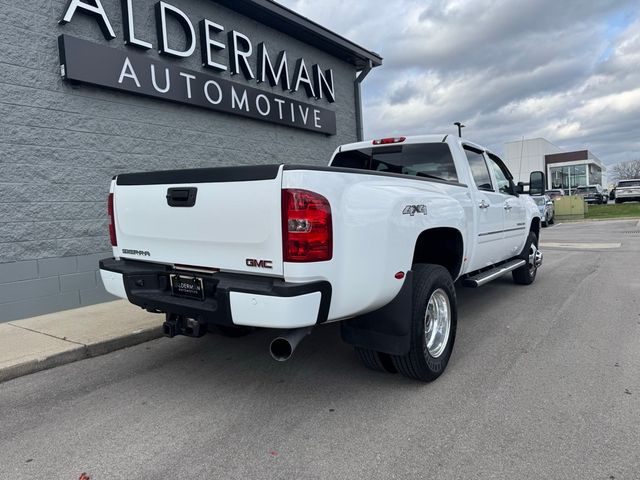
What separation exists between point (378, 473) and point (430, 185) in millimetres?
2382

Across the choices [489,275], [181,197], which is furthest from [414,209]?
[489,275]

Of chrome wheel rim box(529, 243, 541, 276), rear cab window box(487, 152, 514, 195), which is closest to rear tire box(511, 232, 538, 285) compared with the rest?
chrome wheel rim box(529, 243, 541, 276)

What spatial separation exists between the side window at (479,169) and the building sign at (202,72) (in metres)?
4.42

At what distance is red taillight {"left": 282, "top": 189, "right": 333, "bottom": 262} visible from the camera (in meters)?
2.71

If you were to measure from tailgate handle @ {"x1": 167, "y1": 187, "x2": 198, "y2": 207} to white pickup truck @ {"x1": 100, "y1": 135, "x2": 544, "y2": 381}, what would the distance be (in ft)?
0.03

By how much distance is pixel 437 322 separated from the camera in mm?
3949

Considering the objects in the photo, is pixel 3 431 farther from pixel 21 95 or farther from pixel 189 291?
pixel 21 95

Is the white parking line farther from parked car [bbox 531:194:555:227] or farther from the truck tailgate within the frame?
the truck tailgate

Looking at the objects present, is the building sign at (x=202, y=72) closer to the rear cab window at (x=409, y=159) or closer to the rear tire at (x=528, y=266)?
the rear cab window at (x=409, y=159)

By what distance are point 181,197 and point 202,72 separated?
5164mm

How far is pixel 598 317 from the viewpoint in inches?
214

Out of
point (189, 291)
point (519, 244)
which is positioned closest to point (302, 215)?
point (189, 291)

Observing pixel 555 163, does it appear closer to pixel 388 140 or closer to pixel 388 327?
pixel 388 140

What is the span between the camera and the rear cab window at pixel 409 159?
5.04 meters
